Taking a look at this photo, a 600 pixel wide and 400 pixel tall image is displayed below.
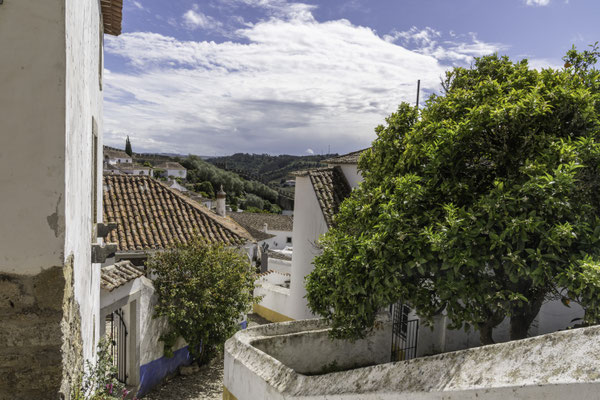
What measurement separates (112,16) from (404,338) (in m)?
8.88

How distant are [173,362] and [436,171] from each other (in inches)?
374

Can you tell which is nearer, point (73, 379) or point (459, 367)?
point (73, 379)

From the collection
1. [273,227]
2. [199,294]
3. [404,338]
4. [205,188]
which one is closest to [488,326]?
[404,338]

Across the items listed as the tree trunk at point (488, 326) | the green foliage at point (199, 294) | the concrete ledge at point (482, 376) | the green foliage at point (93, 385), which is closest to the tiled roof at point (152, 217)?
the green foliage at point (199, 294)

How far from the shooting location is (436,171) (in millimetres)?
4898

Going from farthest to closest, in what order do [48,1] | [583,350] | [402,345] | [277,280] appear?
[277,280] → [402,345] → [583,350] → [48,1]

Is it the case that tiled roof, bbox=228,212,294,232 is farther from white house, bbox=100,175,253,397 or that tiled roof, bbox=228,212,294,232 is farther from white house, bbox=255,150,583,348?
white house, bbox=100,175,253,397

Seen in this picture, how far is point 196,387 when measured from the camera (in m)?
10.9

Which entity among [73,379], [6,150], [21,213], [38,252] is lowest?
[73,379]

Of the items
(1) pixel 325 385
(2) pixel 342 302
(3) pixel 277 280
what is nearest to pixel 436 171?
(2) pixel 342 302

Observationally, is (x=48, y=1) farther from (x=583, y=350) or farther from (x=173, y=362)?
(x=173, y=362)

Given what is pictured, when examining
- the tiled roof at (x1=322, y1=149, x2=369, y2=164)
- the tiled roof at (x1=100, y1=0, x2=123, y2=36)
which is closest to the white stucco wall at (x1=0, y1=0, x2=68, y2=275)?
the tiled roof at (x1=100, y1=0, x2=123, y2=36)

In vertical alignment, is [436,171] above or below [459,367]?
above

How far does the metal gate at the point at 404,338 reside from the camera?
339 inches
